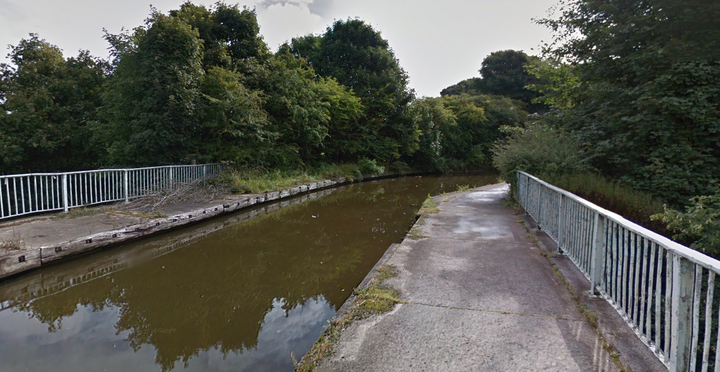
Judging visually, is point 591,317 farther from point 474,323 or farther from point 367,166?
point 367,166

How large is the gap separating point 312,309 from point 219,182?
8510 millimetres

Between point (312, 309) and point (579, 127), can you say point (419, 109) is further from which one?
point (312, 309)

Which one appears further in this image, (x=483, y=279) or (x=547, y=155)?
(x=547, y=155)

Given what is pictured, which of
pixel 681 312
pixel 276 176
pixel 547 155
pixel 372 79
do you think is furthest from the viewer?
pixel 372 79

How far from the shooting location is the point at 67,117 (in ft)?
47.9

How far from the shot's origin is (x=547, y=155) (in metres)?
8.00

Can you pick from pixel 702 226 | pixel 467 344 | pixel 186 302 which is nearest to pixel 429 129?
pixel 702 226

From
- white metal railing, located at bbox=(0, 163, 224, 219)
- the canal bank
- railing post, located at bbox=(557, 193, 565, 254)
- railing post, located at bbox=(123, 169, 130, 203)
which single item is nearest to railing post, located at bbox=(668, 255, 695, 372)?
the canal bank

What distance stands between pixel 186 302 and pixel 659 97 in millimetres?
8197

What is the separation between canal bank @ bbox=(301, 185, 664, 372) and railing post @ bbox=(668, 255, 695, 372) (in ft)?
1.16

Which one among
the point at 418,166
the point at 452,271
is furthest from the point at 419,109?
the point at 452,271

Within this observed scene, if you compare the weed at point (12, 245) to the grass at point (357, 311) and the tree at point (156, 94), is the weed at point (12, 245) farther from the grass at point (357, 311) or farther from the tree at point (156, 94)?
the tree at point (156, 94)

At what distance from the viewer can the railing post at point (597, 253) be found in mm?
3053

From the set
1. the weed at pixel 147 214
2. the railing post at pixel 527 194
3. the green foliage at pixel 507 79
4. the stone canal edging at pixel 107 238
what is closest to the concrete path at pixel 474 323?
the railing post at pixel 527 194
